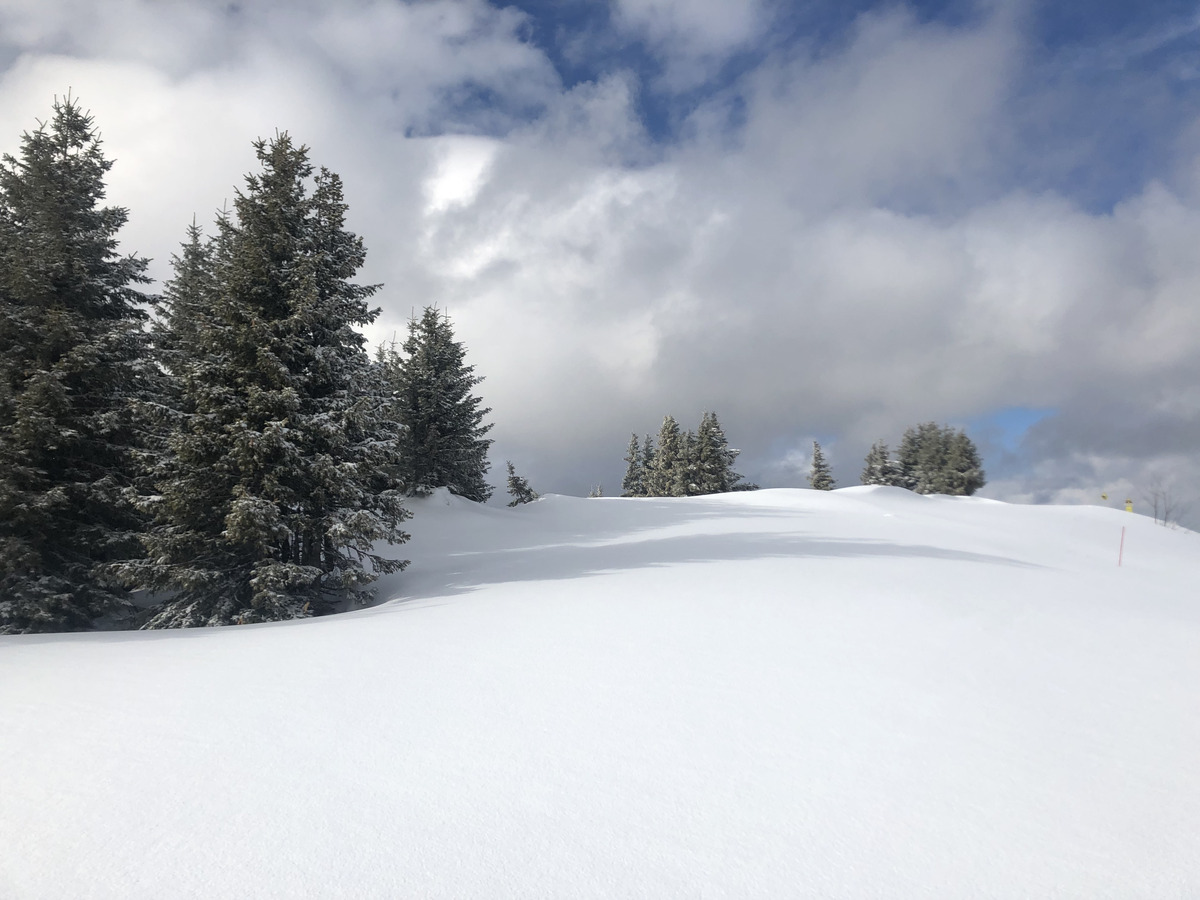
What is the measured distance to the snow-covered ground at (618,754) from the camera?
262 cm

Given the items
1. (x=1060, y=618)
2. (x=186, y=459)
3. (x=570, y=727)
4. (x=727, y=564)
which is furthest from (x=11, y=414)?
(x=1060, y=618)

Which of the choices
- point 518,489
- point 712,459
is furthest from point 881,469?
point 518,489

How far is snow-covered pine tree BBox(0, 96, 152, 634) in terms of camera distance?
10.4 m

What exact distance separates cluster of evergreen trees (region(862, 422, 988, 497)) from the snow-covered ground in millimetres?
50944

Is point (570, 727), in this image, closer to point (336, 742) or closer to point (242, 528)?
point (336, 742)

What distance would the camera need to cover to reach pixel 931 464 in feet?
181

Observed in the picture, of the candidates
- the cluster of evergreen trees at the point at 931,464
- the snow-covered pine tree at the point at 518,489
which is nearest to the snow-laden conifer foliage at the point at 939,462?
the cluster of evergreen trees at the point at 931,464

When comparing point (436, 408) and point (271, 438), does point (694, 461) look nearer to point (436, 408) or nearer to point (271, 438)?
point (436, 408)

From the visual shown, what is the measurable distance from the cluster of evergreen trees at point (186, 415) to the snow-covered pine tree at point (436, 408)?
11146mm

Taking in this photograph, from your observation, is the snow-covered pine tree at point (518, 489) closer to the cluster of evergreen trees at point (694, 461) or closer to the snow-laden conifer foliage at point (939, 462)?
the cluster of evergreen trees at point (694, 461)

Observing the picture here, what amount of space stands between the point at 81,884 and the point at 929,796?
4.19 meters

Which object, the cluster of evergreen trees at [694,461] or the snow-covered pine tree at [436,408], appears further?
the cluster of evergreen trees at [694,461]

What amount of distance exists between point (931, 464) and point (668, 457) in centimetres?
2664

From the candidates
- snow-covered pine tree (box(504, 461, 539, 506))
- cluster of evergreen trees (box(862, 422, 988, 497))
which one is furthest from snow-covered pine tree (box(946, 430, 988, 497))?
snow-covered pine tree (box(504, 461, 539, 506))
